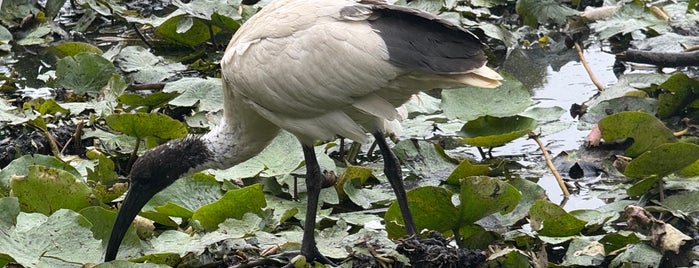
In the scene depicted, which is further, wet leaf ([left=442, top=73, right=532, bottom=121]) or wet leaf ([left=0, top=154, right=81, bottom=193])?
wet leaf ([left=442, top=73, right=532, bottom=121])

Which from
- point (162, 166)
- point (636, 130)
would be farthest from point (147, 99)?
point (636, 130)

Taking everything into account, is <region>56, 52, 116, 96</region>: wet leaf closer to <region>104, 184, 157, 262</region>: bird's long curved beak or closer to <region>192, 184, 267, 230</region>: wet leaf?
<region>104, 184, 157, 262</region>: bird's long curved beak

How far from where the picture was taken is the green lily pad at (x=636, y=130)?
5.26 meters

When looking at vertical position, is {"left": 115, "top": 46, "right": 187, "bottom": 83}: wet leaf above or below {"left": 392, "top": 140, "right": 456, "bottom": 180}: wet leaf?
below

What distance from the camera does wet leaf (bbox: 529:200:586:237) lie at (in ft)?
14.7

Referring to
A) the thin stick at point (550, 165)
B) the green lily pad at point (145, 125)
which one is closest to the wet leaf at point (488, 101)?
the thin stick at point (550, 165)

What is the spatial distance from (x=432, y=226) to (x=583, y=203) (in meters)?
0.98

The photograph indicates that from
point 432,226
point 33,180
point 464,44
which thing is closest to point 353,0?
point 464,44

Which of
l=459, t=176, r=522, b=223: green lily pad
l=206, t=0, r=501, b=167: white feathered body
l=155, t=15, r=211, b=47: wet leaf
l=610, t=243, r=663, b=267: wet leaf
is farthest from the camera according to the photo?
l=155, t=15, r=211, b=47: wet leaf

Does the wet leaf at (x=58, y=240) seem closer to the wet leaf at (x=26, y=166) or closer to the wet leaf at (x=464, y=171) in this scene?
the wet leaf at (x=26, y=166)

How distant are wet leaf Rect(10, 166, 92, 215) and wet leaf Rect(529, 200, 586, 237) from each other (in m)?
1.69

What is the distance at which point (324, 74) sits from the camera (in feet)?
14.4

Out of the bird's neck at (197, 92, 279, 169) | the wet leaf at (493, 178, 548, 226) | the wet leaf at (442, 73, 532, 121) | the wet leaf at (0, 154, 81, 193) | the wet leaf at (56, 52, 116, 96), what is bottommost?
the wet leaf at (56, 52, 116, 96)

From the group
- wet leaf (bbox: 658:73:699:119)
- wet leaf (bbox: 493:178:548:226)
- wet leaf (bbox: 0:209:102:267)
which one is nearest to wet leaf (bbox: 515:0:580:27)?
wet leaf (bbox: 658:73:699:119)
